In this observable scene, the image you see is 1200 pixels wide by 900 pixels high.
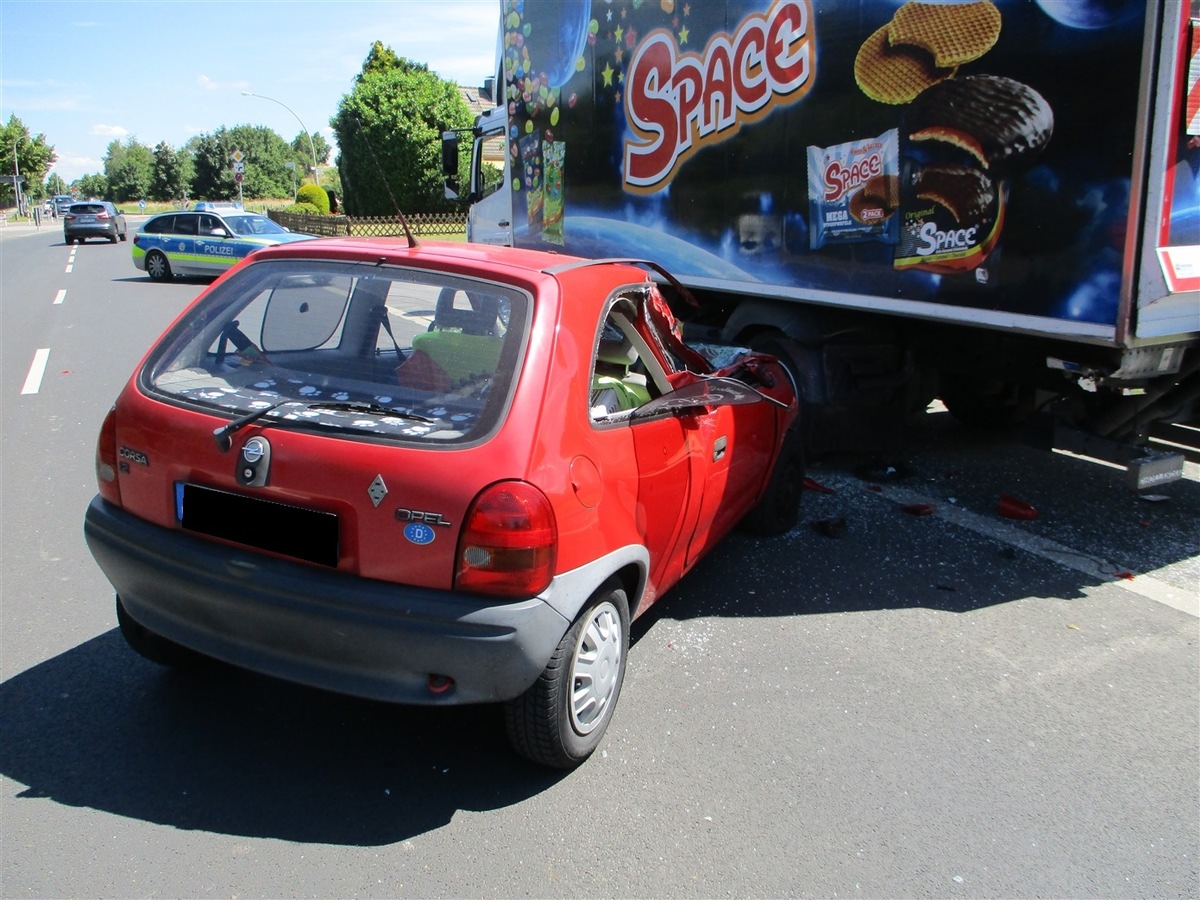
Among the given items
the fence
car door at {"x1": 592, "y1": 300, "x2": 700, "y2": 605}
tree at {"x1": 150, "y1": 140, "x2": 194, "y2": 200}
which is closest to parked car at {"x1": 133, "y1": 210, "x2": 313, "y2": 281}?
the fence

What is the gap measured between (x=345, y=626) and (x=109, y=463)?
1.19m

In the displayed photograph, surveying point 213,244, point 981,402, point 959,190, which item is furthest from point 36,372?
point 213,244

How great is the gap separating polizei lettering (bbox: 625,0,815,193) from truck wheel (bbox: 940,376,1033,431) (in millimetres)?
2623

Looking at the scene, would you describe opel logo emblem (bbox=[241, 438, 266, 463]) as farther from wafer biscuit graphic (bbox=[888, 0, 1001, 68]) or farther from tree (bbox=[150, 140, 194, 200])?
tree (bbox=[150, 140, 194, 200])

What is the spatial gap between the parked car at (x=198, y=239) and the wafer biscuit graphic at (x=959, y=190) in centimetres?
1681

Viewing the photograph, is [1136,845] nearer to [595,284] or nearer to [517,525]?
[517,525]

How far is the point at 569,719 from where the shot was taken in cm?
311

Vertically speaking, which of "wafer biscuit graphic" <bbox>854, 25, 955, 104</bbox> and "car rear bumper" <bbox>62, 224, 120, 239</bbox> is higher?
"car rear bumper" <bbox>62, 224, 120, 239</bbox>

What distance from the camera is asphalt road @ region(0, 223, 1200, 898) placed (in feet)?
9.14

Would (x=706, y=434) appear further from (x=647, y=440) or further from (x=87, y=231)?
(x=87, y=231)

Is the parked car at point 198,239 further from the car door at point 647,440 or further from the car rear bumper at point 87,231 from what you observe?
the car rear bumper at point 87,231

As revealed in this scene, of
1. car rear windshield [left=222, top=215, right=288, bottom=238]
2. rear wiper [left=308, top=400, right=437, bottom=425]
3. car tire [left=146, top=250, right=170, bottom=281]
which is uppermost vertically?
car rear windshield [left=222, top=215, right=288, bottom=238]

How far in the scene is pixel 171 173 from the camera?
299ft

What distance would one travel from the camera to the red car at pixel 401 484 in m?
2.76
